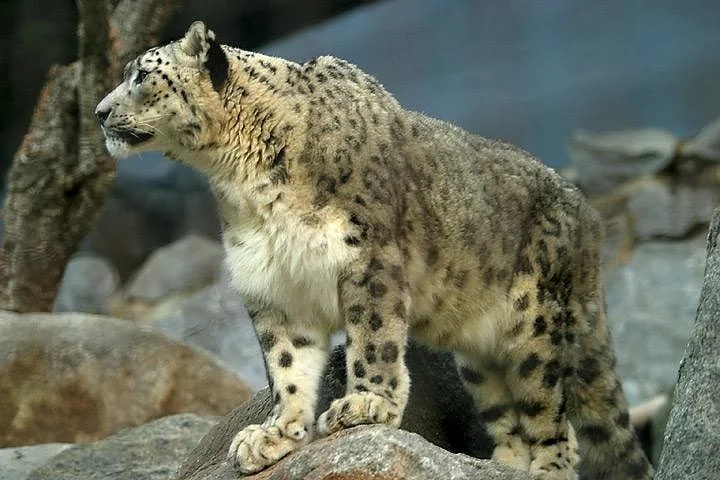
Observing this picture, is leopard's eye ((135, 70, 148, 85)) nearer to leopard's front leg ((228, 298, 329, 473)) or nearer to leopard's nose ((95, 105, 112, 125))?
leopard's nose ((95, 105, 112, 125))

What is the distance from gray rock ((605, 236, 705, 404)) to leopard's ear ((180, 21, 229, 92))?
656 cm

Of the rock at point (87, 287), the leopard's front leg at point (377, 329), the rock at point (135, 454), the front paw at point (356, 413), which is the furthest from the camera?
the rock at point (87, 287)

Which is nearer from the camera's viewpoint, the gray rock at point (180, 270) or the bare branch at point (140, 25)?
the bare branch at point (140, 25)

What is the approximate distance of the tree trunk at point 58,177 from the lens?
23.6ft

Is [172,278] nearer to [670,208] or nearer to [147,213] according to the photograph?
[147,213]

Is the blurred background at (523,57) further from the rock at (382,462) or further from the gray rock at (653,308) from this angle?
the rock at (382,462)

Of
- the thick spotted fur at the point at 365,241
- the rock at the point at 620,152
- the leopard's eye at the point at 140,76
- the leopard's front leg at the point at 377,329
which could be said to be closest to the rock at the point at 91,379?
the thick spotted fur at the point at 365,241

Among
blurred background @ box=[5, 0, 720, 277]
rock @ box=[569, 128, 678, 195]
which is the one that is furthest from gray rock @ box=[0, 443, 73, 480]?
rock @ box=[569, 128, 678, 195]

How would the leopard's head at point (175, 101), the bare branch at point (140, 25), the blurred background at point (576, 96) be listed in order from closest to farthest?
the leopard's head at point (175, 101), the bare branch at point (140, 25), the blurred background at point (576, 96)

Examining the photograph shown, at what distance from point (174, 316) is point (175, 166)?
2.19 meters

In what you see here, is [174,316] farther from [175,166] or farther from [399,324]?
[399,324]

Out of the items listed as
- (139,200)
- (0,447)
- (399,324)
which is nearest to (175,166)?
(139,200)

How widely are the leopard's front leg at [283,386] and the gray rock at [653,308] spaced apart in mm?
6235

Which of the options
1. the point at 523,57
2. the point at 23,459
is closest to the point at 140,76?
the point at 23,459
